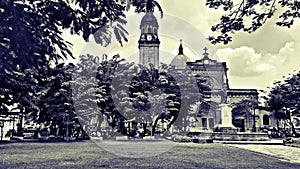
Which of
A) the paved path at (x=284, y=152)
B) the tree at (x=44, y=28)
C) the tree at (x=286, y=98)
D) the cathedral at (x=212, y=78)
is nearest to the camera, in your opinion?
the tree at (x=44, y=28)

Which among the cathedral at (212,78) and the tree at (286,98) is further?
the cathedral at (212,78)

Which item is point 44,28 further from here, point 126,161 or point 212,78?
point 212,78

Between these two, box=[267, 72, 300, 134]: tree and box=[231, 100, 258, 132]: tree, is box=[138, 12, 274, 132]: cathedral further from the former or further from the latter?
box=[267, 72, 300, 134]: tree

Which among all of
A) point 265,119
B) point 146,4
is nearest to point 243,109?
point 265,119

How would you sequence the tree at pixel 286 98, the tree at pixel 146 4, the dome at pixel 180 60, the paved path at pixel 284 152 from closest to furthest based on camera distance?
the tree at pixel 146 4
the paved path at pixel 284 152
the tree at pixel 286 98
the dome at pixel 180 60

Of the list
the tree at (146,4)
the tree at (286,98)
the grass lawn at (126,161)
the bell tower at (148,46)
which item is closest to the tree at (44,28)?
the tree at (146,4)

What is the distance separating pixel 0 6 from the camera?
4.59 metres

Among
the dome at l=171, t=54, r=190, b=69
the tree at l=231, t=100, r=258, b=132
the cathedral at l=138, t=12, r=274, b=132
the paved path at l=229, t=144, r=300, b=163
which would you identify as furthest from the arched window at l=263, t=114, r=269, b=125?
the paved path at l=229, t=144, r=300, b=163

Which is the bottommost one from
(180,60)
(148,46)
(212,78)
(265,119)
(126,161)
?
(126,161)

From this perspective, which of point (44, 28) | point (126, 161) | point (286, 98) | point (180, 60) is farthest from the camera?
point (180, 60)

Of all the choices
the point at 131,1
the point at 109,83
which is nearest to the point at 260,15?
the point at 131,1

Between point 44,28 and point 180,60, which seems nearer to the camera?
point 44,28

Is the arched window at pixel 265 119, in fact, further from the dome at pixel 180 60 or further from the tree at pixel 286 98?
the dome at pixel 180 60

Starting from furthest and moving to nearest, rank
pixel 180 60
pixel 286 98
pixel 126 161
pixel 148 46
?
pixel 180 60, pixel 148 46, pixel 286 98, pixel 126 161
